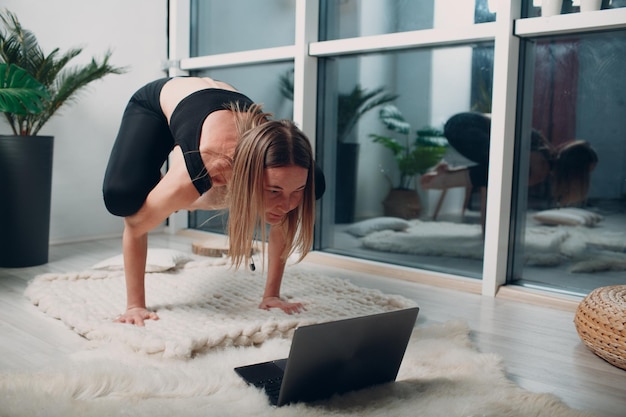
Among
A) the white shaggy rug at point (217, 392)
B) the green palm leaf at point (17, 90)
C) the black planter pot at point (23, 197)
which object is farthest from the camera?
the black planter pot at point (23, 197)

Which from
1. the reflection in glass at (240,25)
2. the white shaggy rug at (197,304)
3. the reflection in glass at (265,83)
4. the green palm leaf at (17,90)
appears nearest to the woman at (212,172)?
the white shaggy rug at (197,304)

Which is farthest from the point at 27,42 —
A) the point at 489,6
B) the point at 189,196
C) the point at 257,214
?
the point at 489,6

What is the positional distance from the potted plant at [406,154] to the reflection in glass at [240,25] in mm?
904

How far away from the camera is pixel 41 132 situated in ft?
12.1

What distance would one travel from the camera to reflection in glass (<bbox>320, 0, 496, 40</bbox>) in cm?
296

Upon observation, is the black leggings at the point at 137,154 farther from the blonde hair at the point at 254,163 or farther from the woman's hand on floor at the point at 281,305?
the woman's hand on floor at the point at 281,305

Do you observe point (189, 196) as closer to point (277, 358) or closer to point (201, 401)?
point (277, 358)

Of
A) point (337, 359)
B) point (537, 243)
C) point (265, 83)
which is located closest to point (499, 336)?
point (537, 243)

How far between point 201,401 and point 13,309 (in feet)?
4.14

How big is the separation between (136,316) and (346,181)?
5.44 feet

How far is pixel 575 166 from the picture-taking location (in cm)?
273

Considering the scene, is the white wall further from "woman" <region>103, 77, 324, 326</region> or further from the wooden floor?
"woman" <region>103, 77, 324, 326</region>

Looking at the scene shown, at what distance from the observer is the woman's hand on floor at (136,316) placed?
2.17m

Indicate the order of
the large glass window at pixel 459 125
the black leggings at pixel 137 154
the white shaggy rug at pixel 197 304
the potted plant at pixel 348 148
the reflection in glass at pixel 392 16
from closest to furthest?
the white shaggy rug at pixel 197 304 < the black leggings at pixel 137 154 < the large glass window at pixel 459 125 < the reflection in glass at pixel 392 16 < the potted plant at pixel 348 148
